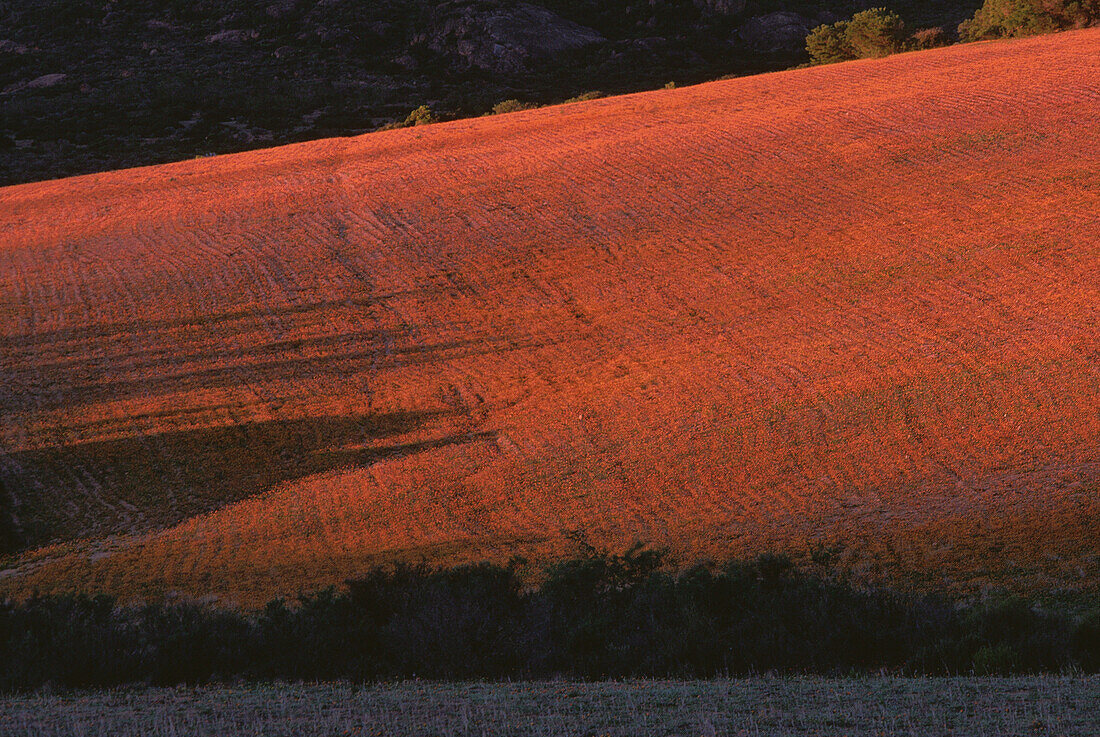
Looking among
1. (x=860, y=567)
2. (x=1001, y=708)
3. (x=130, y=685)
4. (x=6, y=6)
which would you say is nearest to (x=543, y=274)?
(x=860, y=567)

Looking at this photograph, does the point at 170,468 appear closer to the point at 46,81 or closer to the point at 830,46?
the point at 830,46

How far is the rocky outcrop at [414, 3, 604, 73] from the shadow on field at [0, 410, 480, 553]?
210 feet

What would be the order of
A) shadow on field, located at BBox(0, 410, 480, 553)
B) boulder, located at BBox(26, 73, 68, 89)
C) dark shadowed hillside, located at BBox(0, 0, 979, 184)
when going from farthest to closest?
boulder, located at BBox(26, 73, 68, 89), dark shadowed hillside, located at BBox(0, 0, 979, 184), shadow on field, located at BBox(0, 410, 480, 553)

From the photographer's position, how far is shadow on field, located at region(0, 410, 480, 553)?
771 inches

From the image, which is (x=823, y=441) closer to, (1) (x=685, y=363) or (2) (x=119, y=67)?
(1) (x=685, y=363)

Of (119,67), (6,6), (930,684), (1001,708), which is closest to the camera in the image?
(1001,708)

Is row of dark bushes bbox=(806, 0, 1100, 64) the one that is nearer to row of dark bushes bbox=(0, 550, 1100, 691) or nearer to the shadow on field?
the shadow on field

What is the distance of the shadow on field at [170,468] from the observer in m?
19.6

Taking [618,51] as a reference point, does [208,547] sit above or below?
above

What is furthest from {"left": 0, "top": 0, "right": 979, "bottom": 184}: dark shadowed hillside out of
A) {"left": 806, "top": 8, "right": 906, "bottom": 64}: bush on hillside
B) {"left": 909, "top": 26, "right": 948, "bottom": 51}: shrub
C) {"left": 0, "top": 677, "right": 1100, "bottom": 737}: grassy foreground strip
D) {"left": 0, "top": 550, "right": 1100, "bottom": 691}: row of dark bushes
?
{"left": 0, "top": 677, "right": 1100, "bottom": 737}: grassy foreground strip

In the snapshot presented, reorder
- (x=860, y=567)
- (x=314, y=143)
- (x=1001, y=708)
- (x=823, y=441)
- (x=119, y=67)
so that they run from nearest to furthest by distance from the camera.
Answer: (x=1001, y=708), (x=860, y=567), (x=823, y=441), (x=314, y=143), (x=119, y=67)

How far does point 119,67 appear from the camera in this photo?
8069 centimetres

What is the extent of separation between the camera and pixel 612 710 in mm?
8586

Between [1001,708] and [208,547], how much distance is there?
13332 mm
